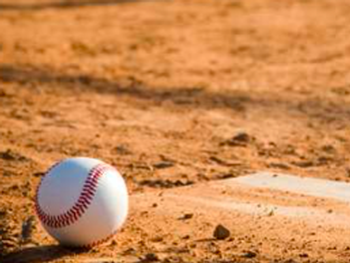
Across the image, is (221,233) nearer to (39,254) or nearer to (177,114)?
(39,254)

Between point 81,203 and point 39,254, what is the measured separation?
0.49 metres

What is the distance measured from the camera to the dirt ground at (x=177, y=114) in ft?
21.9

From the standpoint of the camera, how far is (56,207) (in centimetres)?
627

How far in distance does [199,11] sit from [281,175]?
1024 centimetres

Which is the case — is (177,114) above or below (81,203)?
below

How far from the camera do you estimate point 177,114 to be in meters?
10.5

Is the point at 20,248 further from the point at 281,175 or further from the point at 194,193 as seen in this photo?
the point at 281,175

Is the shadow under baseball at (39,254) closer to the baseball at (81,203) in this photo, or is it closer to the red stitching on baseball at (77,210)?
the baseball at (81,203)

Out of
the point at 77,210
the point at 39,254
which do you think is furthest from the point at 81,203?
the point at 39,254

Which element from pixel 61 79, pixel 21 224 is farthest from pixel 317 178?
pixel 61 79

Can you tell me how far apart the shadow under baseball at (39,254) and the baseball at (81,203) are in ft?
0.25

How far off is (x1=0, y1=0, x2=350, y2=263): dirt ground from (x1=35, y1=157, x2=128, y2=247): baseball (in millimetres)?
157

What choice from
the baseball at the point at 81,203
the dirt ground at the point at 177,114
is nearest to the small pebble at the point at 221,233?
the dirt ground at the point at 177,114

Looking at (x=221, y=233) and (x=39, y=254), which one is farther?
(x=221, y=233)
